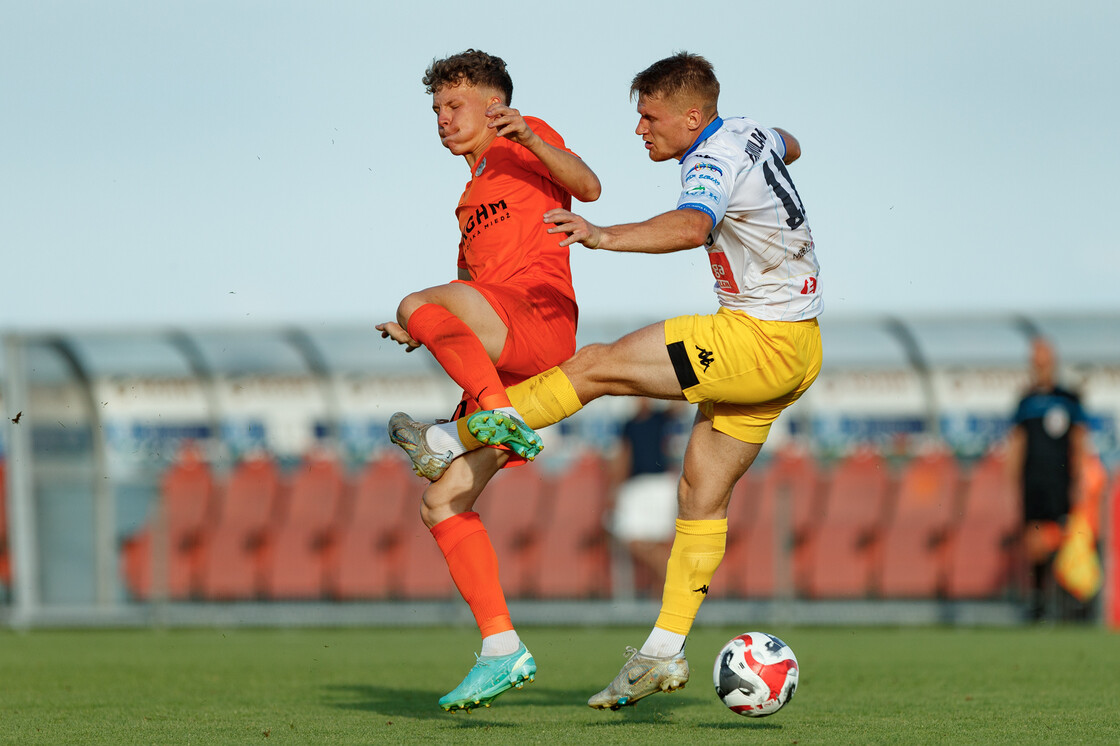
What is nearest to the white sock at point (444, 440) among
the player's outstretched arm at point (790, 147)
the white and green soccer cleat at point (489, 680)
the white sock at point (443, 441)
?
the white sock at point (443, 441)

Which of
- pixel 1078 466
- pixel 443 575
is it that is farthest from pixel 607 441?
pixel 1078 466

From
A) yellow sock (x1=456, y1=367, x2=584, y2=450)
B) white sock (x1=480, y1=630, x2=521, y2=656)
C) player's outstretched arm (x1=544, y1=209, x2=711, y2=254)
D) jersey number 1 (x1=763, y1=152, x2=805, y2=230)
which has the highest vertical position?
jersey number 1 (x1=763, y1=152, x2=805, y2=230)

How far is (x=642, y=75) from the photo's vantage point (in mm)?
5539

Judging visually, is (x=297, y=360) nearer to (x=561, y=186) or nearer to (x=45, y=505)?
(x=45, y=505)

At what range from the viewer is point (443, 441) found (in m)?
5.38

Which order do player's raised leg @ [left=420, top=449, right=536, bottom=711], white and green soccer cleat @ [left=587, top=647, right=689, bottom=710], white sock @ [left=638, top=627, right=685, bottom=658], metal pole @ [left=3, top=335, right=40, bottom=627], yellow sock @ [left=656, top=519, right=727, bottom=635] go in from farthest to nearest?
metal pole @ [left=3, top=335, right=40, bottom=627]
yellow sock @ [left=656, top=519, right=727, bottom=635]
white sock @ [left=638, top=627, right=685, bottom=658]
white and green soccer cleat @ [left=587, top=647, right=689, bottom=710]
player's raised leg @ [left=420, top=449, right=536, bottom=711]

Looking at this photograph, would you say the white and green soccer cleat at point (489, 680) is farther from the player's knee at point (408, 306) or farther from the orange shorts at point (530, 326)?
the player's knee at point (408, 306)

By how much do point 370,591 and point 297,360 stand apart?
2.34 metres

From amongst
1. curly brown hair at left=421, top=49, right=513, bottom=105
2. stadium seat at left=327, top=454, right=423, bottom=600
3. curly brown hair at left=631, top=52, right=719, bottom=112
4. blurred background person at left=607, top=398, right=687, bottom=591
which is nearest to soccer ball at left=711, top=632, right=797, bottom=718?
curly brown hair at left=631, top=52, right=719, bottom=112

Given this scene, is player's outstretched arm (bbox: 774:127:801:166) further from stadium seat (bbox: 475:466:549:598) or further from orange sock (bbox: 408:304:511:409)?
stadium seat (bbox: 475:466:549:598)

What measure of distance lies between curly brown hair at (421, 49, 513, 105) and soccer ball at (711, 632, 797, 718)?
2.33 m

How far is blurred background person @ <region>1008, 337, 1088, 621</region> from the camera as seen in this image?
11.5m

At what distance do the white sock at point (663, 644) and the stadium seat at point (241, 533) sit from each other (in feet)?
26.7

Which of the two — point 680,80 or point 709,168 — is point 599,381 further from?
point 680,80
